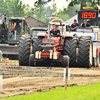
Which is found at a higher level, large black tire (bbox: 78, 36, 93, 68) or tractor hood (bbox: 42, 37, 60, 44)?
tractor hood (bbox: 42, 37, 60, 44)

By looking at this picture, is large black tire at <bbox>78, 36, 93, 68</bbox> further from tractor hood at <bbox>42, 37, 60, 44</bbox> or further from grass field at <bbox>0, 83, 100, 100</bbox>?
grass field at <bbox>0, 83, 100, 100</bbox>

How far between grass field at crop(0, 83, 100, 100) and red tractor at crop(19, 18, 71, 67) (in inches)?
280

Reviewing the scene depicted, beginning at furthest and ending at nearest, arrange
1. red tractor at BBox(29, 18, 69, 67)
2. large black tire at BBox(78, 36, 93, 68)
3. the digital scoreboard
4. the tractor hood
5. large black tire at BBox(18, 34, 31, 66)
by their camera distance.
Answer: the digital scoreboard → large black tire at BBox(18, 34, 31, 66) → large black tire at BBox(78, 36, 93, 68) → the tractor hood → red tractor at BBox(29, 18, 69, 67)

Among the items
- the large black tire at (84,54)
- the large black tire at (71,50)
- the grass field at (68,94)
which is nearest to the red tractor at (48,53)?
the large black tire at (71,50)

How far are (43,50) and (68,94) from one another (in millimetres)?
8640

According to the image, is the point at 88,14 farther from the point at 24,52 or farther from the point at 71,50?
the point at 24,52

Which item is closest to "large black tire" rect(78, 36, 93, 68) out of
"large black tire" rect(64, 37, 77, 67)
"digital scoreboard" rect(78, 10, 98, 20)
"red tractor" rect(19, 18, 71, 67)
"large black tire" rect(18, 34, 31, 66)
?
"large black tire" rect(64, 37, 77, 67)

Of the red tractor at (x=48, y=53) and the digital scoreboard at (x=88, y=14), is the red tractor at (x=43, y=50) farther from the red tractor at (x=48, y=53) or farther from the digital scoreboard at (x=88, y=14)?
the digital scoreboard at (x=88, y=14)

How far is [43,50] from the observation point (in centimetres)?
1802

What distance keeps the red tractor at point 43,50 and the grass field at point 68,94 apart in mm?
7121

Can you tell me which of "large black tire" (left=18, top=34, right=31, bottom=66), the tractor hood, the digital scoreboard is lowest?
"large black tire" (left=18, top=34, right=31, bottom=66)

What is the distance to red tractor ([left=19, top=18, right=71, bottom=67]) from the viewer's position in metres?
17.8

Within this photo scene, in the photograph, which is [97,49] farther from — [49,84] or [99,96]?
[99,96]

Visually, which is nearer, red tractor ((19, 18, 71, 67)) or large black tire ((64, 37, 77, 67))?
red tractor ((19, 18, 71, 67))
